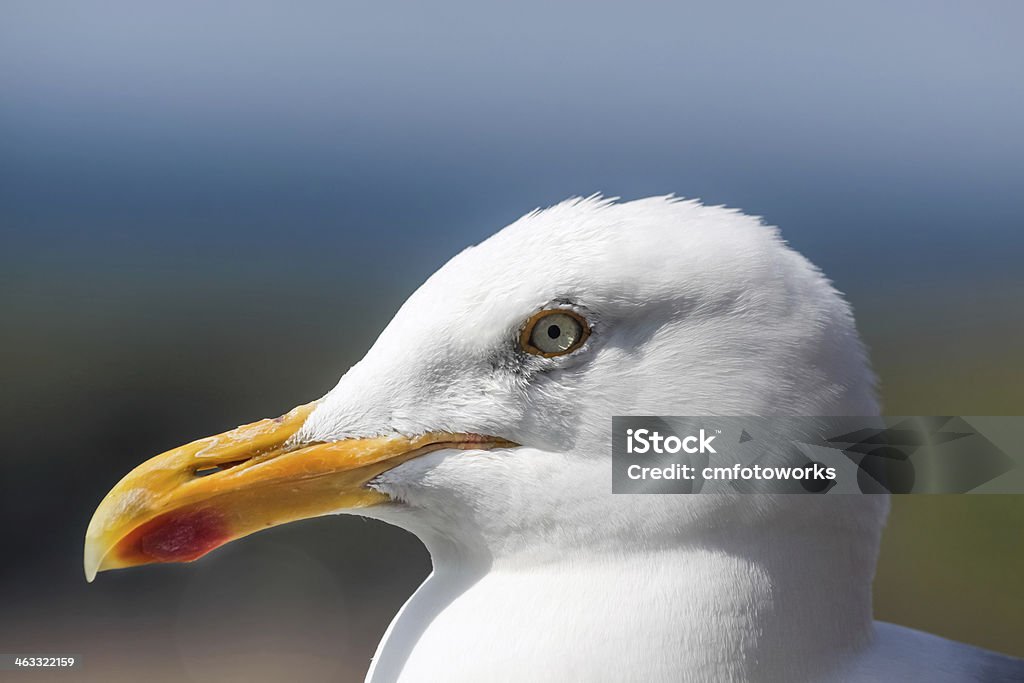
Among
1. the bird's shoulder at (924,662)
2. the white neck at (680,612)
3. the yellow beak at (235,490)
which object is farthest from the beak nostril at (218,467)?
the bird's shoulder at (924,662)

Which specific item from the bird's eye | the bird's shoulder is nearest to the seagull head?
the bird's eye

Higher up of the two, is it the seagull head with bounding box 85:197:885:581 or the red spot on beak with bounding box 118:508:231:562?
the seagull head with bounding box 85:197:885:581

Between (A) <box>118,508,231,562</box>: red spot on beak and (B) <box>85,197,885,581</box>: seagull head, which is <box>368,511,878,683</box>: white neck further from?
(A) <box>118,508,231,562</box>: red spot on beak

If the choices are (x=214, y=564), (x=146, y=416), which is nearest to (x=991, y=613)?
(x=214, y=564)

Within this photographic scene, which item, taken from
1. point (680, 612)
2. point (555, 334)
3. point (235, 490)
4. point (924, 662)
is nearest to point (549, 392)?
point (555, 334)

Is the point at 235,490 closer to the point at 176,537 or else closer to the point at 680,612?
the point at 176,537
